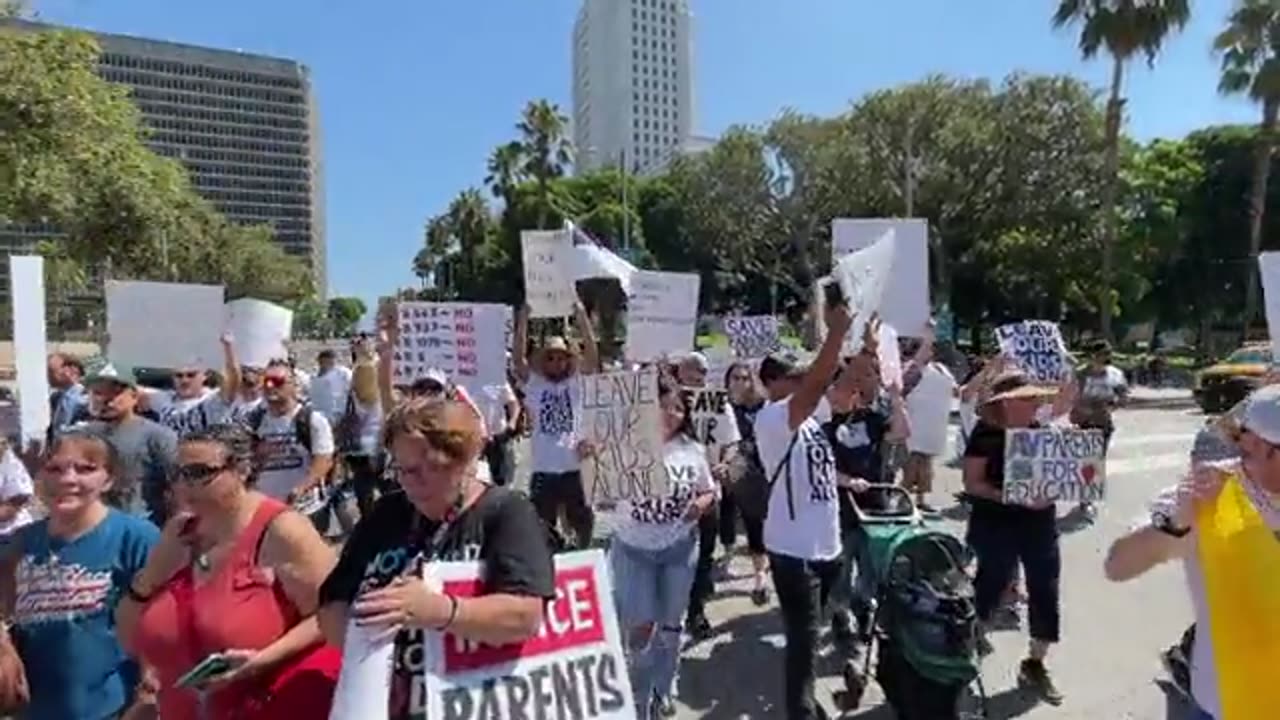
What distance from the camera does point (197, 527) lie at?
10.2 feet

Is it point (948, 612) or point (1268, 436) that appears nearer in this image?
point (1268, 436)

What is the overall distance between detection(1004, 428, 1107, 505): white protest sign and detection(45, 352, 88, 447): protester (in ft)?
20.8

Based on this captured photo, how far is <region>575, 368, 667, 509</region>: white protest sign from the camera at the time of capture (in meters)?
5.20

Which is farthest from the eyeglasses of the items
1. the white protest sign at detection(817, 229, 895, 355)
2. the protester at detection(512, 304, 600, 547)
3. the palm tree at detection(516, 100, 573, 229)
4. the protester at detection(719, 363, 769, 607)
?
the palm tree at detection(516, 100, 573, 229)

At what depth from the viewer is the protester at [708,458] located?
22.5 feet

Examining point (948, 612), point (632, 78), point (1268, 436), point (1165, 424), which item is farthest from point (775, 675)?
point (632, 78)

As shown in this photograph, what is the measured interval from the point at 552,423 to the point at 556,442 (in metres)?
0.13

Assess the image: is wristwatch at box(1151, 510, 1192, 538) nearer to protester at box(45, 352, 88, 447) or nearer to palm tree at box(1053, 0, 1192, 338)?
protester at box(45, 352, 88, 447)

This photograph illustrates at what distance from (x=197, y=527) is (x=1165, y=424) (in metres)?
20.0

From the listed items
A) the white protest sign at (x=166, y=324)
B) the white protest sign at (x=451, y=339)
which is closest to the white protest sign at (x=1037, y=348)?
the white protest sign at (x=451, y=339)

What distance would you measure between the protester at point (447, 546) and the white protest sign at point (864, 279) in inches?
121

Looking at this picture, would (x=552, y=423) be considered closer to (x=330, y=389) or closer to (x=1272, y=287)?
(x=330, y=389)

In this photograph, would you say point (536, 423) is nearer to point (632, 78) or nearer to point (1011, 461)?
point (1011, 461)

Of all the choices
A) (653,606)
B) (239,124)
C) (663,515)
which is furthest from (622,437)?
(239,124)
